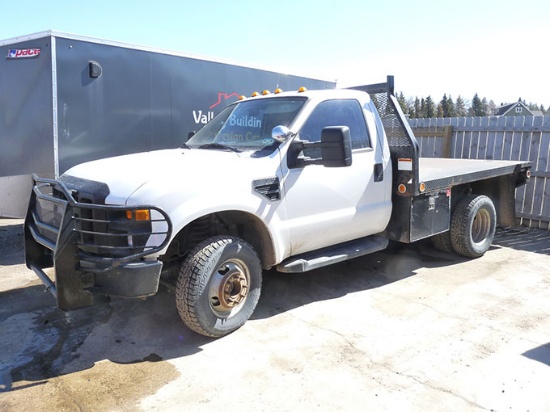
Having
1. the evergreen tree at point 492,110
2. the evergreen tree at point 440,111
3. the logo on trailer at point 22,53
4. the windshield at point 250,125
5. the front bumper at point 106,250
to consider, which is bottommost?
the front bumper at point 106,250

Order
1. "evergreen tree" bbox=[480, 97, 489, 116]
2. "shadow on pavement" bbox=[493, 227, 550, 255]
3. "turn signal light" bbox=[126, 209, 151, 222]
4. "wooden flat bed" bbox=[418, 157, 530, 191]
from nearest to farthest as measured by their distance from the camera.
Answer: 1. "turn signal light" bbox=[126, 209, 151, 222]
2. "wooden flat bed" bbox=[418, 157, 530, 191]
3. "shadow on pavement" bbox=[493, 227, 550, 255]
4. "evergreen tree" bbox=[480, 97, 489, 116]

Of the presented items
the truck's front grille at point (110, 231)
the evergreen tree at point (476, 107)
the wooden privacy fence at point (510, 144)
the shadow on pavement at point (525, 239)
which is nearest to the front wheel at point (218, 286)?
the truck's front grille at point (110, 231)

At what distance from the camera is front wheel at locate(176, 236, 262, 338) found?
11.6 feet

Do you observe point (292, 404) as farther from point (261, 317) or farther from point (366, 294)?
point (366, 294)

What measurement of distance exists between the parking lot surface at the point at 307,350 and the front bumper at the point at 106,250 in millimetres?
590

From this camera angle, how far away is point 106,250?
10.9 feet

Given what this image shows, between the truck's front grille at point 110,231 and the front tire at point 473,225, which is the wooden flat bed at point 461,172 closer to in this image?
the front tire at point 473,225

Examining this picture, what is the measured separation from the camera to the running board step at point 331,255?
4.24 metres

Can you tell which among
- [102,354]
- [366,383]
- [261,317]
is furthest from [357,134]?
[102,354]

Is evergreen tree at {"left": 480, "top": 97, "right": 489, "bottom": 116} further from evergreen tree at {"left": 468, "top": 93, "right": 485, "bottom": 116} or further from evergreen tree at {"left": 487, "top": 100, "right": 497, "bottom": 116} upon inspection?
evergreen tree at {"left": 487, "top": 100, "right": 497, "bottom": 116}

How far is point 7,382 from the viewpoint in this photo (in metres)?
3.13

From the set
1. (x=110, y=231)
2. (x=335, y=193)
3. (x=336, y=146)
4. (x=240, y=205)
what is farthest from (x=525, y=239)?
(x=110, y=231)

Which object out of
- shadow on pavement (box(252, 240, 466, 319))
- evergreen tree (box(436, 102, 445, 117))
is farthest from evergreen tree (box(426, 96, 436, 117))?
shadow on pavement (box(252, 240, 466, 319))

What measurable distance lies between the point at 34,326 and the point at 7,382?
0.96 meters
